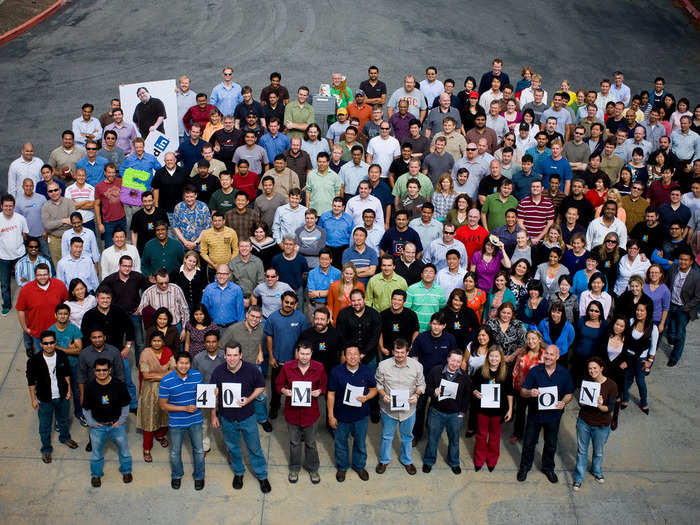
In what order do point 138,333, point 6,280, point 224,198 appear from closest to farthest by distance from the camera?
point 138,333 < point 6,280 < point 224,198

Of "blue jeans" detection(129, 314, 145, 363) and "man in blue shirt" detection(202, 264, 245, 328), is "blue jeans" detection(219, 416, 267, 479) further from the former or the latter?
"blue jeans" detection(129, 314, 145, 363)

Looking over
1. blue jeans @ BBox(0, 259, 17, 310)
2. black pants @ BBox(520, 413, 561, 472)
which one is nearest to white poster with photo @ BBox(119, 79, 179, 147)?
blue jeans @ BBox(0, 259, 17, 310)

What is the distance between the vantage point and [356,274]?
510 inches

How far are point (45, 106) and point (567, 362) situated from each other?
51.2 ft

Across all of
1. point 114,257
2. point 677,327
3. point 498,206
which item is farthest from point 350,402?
point 677,327

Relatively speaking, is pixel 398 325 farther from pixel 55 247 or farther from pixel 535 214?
pixel 55 247

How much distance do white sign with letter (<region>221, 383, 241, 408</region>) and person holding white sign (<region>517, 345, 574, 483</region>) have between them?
3638 millimetres

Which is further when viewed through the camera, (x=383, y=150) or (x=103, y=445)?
(x=383, y=150)

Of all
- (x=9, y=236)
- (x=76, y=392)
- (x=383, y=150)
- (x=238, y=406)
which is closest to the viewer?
(x=238, y=406)

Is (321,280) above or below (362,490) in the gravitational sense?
above

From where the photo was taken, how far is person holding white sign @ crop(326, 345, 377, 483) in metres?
10.8

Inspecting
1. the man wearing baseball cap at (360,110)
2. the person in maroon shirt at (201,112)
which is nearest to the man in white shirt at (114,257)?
the person in maroon shirt at (201,112)

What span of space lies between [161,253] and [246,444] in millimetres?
3808

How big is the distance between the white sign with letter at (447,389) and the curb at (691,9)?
76.6ft
